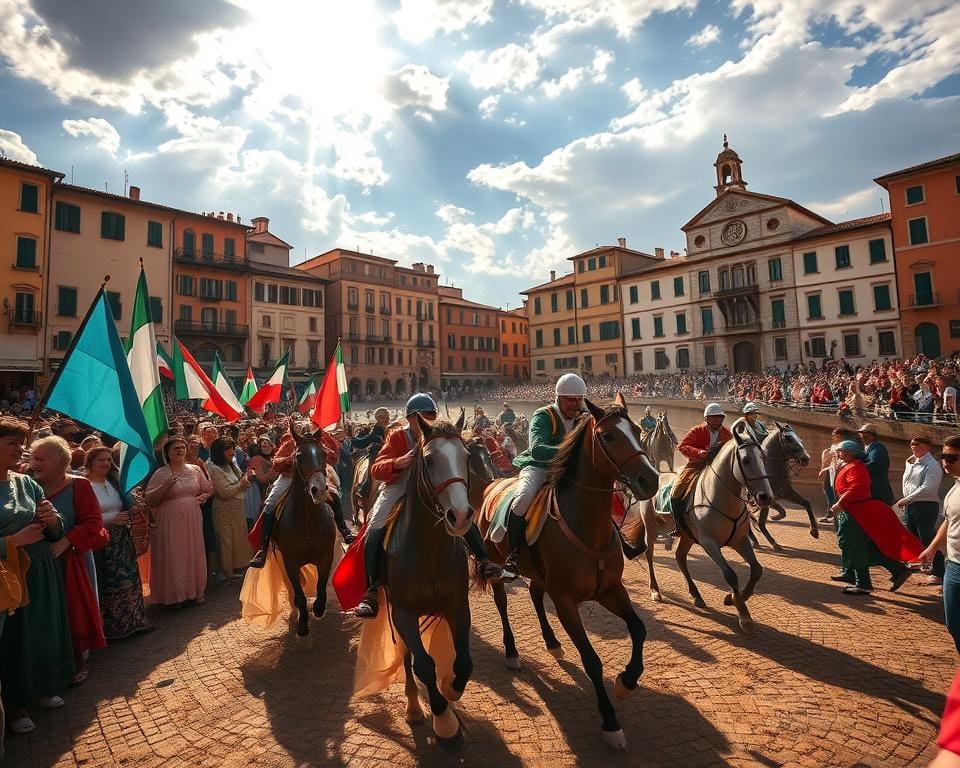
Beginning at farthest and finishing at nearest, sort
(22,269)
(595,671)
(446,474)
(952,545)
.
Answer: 1. (22,269)
2. (952,545)
3. (595,671)
4. (446,474)

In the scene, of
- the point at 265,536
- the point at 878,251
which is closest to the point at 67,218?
the point at 265,536

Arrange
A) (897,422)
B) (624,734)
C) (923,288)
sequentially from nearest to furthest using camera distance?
(624,734)
(897,422)
(923,288)

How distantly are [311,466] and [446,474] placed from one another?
2813 mm

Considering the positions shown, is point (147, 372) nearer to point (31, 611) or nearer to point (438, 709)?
point (31, 611)

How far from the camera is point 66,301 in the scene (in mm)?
31125

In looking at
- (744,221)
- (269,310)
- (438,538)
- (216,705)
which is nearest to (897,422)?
(438,538)

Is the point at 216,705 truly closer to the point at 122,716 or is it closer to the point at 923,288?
the point at 122,716

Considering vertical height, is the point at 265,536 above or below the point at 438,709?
above

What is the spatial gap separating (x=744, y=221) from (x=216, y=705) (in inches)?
1780

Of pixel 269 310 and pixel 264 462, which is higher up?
pixel 269 310

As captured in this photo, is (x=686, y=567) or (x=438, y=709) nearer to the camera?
(x=438, y=709)

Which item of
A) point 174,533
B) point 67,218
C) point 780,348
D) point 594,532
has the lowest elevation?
point 174,533

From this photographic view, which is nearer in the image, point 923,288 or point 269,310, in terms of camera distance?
point 923,288

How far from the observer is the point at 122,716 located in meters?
4.27
